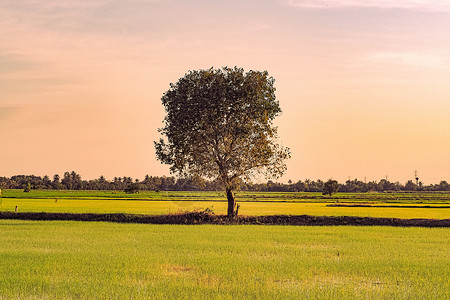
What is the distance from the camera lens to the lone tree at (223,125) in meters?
46.3

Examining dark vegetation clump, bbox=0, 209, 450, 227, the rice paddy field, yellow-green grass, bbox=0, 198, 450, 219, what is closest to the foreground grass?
the rice paddy field

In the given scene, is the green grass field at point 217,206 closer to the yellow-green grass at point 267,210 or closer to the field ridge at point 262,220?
the yellow-green grass at point 267,210

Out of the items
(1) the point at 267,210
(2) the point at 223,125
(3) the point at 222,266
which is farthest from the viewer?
(1) the point at 267,210

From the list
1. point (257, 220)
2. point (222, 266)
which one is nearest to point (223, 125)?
point (257, 220)

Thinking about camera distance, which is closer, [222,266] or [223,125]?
[222,266]

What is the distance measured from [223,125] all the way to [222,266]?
27225 millimetres

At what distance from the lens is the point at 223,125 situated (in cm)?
4681

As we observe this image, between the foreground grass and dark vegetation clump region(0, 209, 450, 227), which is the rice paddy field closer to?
the foreground grass

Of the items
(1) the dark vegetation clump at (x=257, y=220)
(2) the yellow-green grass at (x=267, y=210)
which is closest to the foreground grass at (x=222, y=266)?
(1) the dark vegetation clump at (x=257, y=220)

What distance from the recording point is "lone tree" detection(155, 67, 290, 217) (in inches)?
1823

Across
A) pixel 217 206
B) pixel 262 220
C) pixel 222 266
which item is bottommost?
pixel 217 206

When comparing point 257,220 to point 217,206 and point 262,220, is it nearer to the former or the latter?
point 262,220

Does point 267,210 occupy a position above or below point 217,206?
above

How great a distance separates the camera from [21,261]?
22047mm
